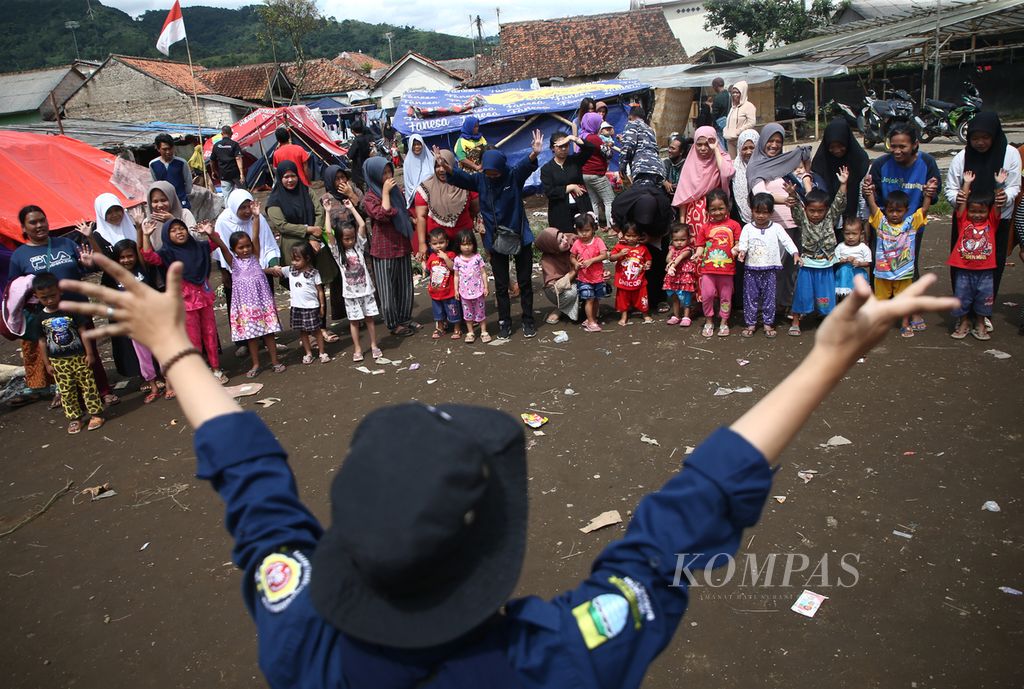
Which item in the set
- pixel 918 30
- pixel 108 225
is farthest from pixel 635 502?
pixel 918 30

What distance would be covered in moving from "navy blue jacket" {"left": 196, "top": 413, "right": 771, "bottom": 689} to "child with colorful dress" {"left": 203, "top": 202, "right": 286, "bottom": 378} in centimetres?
536

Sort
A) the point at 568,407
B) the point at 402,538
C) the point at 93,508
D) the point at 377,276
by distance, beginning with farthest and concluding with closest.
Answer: the point at 377,276 → the point at 568,407 → the point at 93,508 → the point at 402,538

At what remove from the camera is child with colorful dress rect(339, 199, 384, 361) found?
21.2ft

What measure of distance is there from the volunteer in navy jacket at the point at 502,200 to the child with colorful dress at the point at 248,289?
Answer: 192 centimetres

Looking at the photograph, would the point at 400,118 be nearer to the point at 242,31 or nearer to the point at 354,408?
the point at 354,408

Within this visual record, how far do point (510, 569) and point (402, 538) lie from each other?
0.20 meters

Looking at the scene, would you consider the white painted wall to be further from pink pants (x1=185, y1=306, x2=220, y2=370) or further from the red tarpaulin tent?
pink pants (x1=185, y1=306, x2=220, y2=370)

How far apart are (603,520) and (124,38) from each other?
238ft

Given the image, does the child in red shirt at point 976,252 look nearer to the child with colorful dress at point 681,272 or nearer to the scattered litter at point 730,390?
the scattered litter at point 730,390

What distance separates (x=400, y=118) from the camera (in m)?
14.4

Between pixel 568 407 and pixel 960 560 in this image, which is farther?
pixel 568 407

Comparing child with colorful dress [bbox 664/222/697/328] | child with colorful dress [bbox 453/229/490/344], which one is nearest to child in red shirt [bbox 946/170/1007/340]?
child with colorful dress [bbox 664/222/697/328]

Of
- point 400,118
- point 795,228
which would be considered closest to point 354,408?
point 795,228

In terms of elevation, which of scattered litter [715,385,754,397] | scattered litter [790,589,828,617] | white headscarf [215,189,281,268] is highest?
white headscarf [215,189,281,268]
